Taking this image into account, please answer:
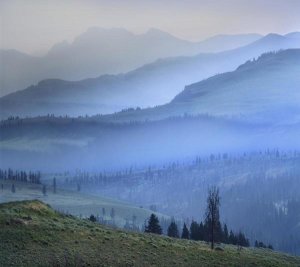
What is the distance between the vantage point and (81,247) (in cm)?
6906

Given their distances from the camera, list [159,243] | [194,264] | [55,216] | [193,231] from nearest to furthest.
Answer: [194,264]
[159,243]
[55,216]
[193,231]

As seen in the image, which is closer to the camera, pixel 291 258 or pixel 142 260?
pixel 142 260

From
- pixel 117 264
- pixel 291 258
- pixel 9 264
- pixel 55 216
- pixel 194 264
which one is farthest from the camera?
pixel 291 258

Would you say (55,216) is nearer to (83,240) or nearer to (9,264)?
(83,240)

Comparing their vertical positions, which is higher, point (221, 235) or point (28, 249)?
point (28, 249)

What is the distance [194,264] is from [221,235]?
71.8m

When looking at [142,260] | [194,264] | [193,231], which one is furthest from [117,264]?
[193,231]

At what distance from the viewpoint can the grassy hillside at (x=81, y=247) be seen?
213ft

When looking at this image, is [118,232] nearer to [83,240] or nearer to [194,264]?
[83,240]

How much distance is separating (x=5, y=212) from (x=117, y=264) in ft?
70.4

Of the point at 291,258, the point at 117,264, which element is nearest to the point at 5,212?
the point at 117,264

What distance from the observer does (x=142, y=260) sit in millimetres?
68500

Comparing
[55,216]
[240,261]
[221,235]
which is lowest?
[221,235]

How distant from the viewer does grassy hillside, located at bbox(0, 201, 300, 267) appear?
2552 inches
